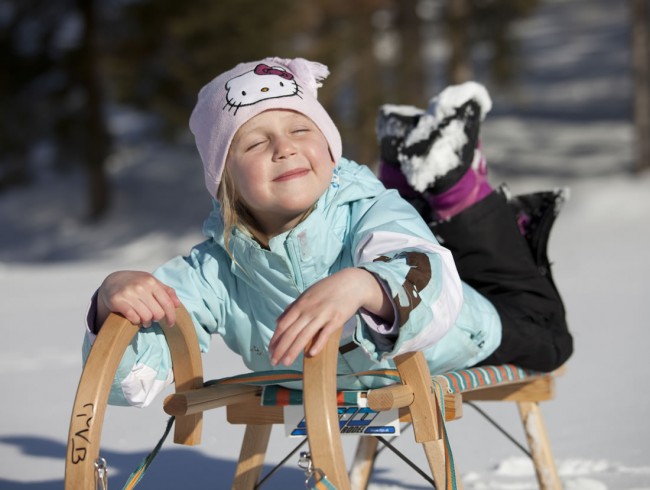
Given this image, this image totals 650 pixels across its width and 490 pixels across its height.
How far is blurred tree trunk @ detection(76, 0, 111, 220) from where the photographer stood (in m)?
16.6

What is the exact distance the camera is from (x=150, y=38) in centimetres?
1630

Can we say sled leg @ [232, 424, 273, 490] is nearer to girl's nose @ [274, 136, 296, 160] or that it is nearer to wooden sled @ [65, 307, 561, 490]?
wooden sled @ [65, 307, 561, 490]

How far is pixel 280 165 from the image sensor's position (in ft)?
6.79

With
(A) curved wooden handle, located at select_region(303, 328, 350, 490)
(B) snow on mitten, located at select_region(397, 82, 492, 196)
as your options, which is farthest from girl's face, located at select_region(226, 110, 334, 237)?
(B) snow on mitten, located at select_region(397, 82, 492, 196)

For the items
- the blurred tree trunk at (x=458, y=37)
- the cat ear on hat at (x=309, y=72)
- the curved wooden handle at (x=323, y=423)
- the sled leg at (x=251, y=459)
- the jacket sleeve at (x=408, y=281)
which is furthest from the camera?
the blurred tree trunk at (x=458, y=37)

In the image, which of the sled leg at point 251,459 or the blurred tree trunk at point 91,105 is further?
Result: the blurred tree trunk at point 91,105

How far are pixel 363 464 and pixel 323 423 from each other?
1323mm

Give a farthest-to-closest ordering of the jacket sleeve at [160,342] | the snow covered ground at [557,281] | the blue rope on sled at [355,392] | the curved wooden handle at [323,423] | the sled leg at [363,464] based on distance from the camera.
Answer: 1. the snow covered ground at [557,281]
2. the sled leg at [363,464]
3. the jacket sleeve at [160,342]
4. the blue rope on sled at [355,392]
5. the curved wooden handle at [323,423]

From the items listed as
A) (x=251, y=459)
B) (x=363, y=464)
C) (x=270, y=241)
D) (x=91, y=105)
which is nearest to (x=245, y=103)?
(x=270, y=241)

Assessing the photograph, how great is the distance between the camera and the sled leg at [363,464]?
112 inches

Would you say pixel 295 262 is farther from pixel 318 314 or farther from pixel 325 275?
pixel 318 314

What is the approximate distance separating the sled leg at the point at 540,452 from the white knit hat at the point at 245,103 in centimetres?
100

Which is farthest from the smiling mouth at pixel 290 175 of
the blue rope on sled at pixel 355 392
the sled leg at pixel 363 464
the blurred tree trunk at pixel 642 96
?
the blurred tree trunk at pixel 642 96

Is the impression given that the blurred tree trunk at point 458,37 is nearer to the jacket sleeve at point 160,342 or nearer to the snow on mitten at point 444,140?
the snow on mitten at point 444,140
